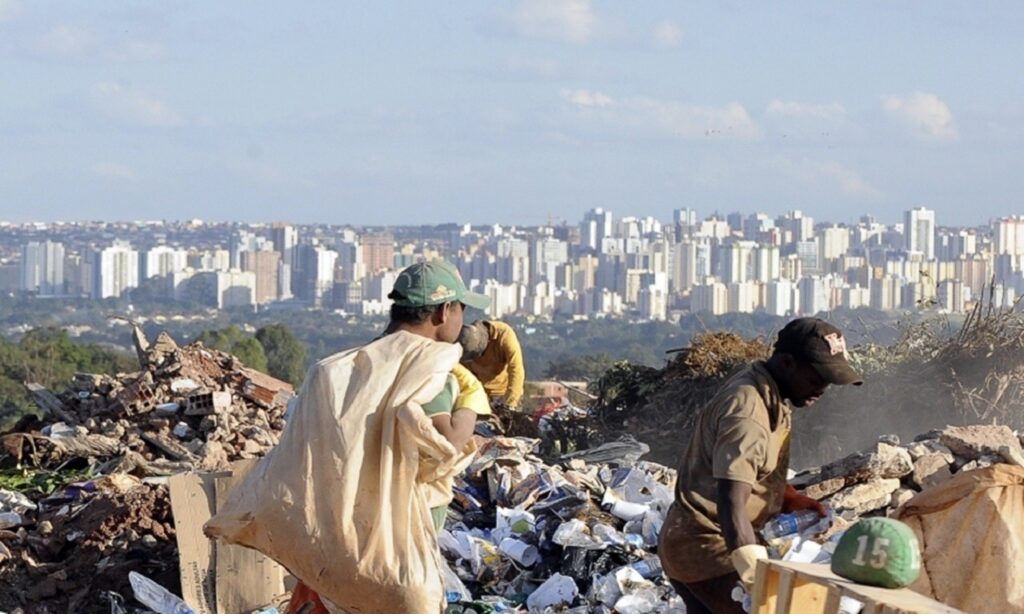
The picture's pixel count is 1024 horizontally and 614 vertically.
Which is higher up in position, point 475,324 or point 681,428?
point 475,324

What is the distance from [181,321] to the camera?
9156cm

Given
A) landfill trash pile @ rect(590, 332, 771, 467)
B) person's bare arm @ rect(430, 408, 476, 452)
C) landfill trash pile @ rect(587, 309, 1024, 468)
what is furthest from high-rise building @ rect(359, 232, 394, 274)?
person's bare arm @ rect(430, 408, 476, 452)

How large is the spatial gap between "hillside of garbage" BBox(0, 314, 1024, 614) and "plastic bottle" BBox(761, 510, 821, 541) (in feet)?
1.61

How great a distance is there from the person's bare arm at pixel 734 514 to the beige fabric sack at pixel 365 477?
72 centimetres

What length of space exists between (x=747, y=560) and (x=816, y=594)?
50 centimetres

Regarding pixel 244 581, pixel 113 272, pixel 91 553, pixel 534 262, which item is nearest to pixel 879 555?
pixel 244 581

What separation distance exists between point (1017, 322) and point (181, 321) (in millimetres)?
83002

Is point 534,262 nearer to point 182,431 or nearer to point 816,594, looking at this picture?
point 182,431

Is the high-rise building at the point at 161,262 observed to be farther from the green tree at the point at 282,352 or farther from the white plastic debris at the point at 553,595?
the white plastic debris at the point at 553,595

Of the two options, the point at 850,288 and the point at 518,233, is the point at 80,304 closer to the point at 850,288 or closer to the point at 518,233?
the point at 518,233

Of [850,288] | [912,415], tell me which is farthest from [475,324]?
[850,288]

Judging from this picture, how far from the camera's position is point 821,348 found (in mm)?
4395

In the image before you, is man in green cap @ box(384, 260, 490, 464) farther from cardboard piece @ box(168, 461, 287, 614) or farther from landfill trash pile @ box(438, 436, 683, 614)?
cardboard piece @ box(168, 461, 287, 614)

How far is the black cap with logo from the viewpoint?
4.39 m
